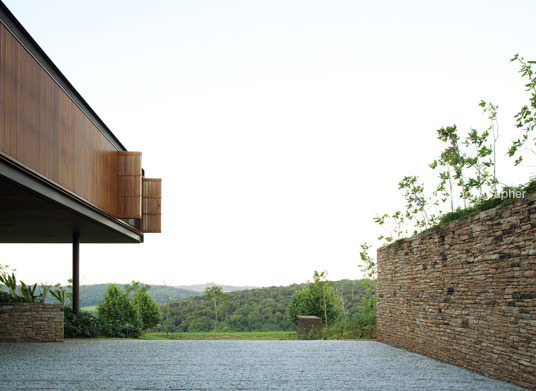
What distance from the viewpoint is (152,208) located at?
14367 millimetres

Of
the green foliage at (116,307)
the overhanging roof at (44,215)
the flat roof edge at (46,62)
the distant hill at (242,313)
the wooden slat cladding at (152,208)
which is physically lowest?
the distant hill at (242,313)

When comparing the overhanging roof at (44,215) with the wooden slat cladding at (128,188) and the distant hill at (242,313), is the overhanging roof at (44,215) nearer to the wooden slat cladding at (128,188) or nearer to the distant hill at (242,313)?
the wooden slat cladding at (128,188)

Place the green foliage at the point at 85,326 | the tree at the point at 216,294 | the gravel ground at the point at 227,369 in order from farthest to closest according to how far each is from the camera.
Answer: the tree at the point at 216,294 < the green foliage at the point at 85,326 < the gravel ground at the point at 227,369

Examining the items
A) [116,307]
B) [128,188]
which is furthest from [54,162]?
[116,307]

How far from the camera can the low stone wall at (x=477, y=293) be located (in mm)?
5441

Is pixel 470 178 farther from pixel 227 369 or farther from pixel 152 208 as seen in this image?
pixel 152 208

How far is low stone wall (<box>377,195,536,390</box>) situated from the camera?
214 inches

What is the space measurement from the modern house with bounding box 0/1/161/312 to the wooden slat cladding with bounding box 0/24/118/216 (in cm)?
1

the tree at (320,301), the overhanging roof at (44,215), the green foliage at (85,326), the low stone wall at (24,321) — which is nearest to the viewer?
the overhanging roof at (44,215)

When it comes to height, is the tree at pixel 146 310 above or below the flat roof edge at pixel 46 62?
below

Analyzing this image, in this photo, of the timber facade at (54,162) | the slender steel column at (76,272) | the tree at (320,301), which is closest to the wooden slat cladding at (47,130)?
the timber facade at (54,162)

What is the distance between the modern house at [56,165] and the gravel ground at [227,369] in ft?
8.72

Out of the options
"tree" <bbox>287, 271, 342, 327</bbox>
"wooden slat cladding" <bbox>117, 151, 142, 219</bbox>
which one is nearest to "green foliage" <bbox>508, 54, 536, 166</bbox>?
"wooden slat cladding" <bbox>117, 151, 142, 219</bbox>

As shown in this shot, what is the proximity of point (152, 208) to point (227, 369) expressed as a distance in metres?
8.17
